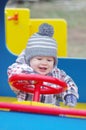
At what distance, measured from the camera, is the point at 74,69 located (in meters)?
3.62

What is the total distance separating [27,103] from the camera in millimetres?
2457

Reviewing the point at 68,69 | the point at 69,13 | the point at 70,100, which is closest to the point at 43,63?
the point at 70,100

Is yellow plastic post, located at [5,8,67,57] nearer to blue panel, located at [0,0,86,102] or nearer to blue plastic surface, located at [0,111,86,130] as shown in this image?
blue panel, located at [0,0,86,102]

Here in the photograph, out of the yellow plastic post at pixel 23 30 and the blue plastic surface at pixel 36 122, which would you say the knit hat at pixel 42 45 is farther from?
the yellow plastic post at pixel 23 30

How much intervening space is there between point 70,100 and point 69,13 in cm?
720

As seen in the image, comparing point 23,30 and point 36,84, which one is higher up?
point 23,30

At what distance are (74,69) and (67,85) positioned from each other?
73cm

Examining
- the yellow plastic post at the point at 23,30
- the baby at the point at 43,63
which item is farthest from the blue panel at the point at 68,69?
the baby at the point at 43,63

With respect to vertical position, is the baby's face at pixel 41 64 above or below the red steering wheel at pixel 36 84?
above

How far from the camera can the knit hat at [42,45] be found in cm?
Result: 277

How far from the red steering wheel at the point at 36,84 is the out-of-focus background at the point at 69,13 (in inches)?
163

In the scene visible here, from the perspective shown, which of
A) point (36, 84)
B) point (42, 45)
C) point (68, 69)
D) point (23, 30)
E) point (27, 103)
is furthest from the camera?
point (23, 30)

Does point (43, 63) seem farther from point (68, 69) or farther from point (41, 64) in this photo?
point (68, 69)

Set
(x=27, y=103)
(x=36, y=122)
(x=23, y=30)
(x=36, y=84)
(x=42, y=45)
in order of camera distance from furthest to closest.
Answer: (x=23, y=30) < (x=42, y=45) < (x=36, y=84) < (x=27, y=103) < (x=36, y=122)
